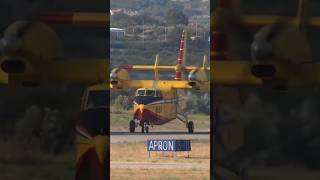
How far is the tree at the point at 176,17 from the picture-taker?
141ft

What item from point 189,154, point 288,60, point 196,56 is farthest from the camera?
point 196,56

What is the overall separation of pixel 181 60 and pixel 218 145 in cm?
2667

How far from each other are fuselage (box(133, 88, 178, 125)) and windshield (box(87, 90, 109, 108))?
902 inches

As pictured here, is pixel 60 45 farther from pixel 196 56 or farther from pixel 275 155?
pixel 196 56

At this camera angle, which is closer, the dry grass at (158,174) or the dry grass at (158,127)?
the dry grass at (158,174)

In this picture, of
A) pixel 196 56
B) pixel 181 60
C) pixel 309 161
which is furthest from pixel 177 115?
pixel 309 161

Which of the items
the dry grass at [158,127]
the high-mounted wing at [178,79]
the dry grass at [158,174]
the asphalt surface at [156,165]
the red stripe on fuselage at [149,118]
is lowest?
the dry grass at [158,127]

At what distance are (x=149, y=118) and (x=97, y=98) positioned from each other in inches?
953

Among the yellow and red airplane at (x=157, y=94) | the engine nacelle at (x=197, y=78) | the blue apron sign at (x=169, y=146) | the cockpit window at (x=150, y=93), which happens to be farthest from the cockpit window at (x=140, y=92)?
the blue apron sign at (x=169, y=146)

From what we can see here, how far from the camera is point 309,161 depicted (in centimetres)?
341

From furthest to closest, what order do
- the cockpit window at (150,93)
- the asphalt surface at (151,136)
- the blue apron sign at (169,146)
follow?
the cockpit window at (150,93), the asphalt surface at (151,136), the blue apron sign at (169,146)

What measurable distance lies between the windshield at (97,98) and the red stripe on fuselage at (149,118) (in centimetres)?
2333

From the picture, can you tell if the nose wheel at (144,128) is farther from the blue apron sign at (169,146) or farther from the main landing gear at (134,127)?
the blue apron sign at (169,146)

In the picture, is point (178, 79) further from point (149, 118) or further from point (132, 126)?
point (132, 126)
